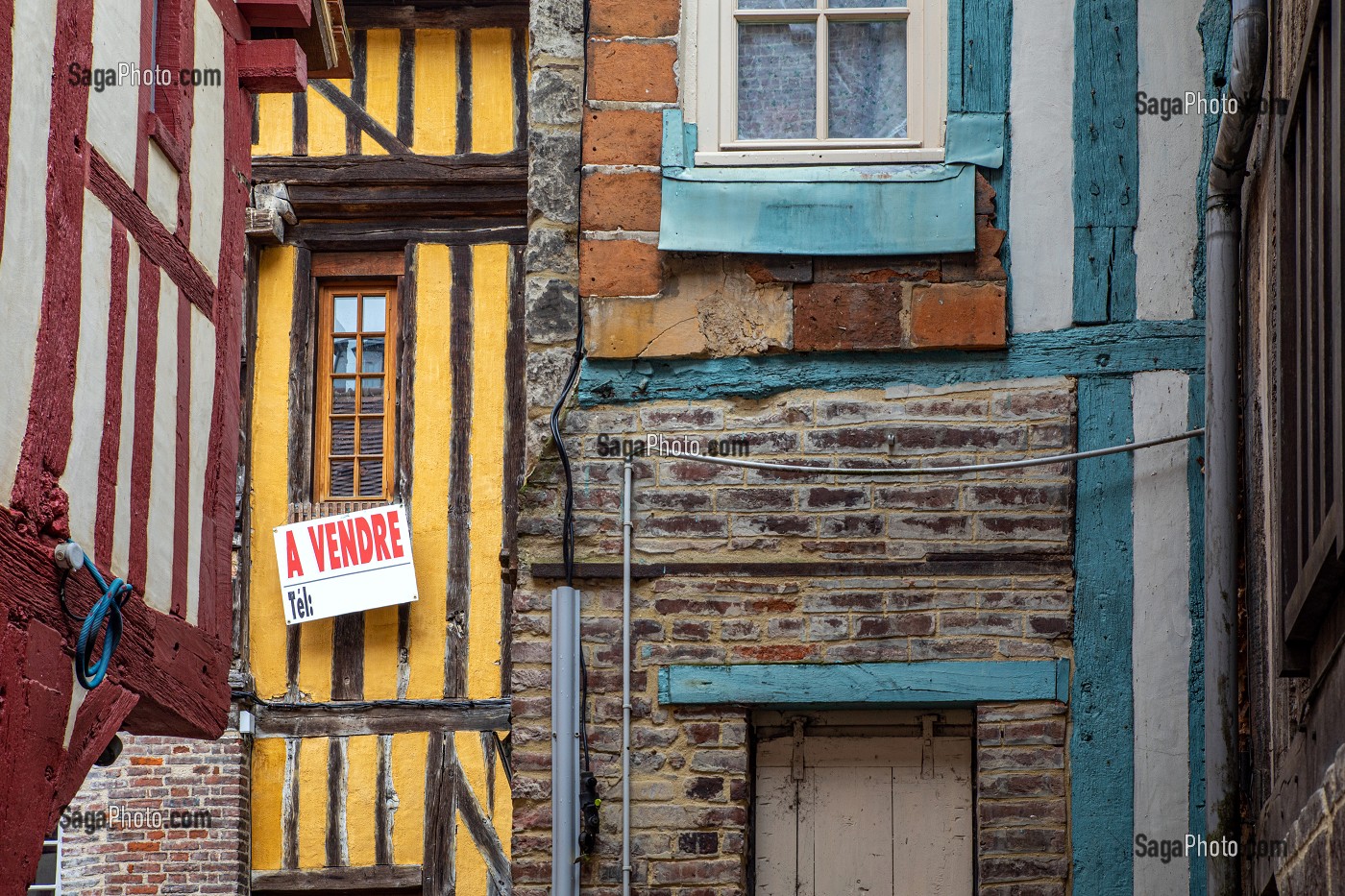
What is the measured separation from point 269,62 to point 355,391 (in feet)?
15.5

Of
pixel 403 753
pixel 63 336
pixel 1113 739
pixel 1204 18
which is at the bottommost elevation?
pixel 403 753

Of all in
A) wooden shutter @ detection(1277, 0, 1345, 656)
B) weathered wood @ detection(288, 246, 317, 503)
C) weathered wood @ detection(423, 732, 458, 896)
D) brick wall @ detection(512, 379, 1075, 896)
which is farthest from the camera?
weathered wood @ detection(288, 246, 317, 503)

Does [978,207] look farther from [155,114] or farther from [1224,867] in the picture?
[155,114]

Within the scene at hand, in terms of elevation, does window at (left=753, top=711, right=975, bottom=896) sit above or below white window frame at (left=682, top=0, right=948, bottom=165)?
below

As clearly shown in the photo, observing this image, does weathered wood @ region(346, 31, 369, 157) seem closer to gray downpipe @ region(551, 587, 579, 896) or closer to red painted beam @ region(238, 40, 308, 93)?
red painted beam @ region(238, 40, 308, 93)

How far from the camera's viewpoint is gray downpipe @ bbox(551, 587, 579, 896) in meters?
5.25

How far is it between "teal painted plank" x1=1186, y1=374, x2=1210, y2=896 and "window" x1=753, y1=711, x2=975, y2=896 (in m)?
0.68

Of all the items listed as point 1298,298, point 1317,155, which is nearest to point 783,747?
point 1298,298

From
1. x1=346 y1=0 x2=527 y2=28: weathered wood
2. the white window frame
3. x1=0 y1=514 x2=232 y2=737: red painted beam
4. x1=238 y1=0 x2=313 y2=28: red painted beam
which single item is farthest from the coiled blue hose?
x1=346 y1=0 x2=527 y2=28: weathered wood

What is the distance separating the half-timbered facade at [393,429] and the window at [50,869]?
43.4 inches

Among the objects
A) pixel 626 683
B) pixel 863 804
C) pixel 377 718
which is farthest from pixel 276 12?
pixel 377 718

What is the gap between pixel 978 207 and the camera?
564 cm

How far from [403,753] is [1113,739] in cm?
576

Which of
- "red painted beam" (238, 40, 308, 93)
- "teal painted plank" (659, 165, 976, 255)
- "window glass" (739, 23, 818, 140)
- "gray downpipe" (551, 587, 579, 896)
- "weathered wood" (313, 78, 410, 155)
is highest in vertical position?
"weathered wood" (313, 78, 410, 155)
